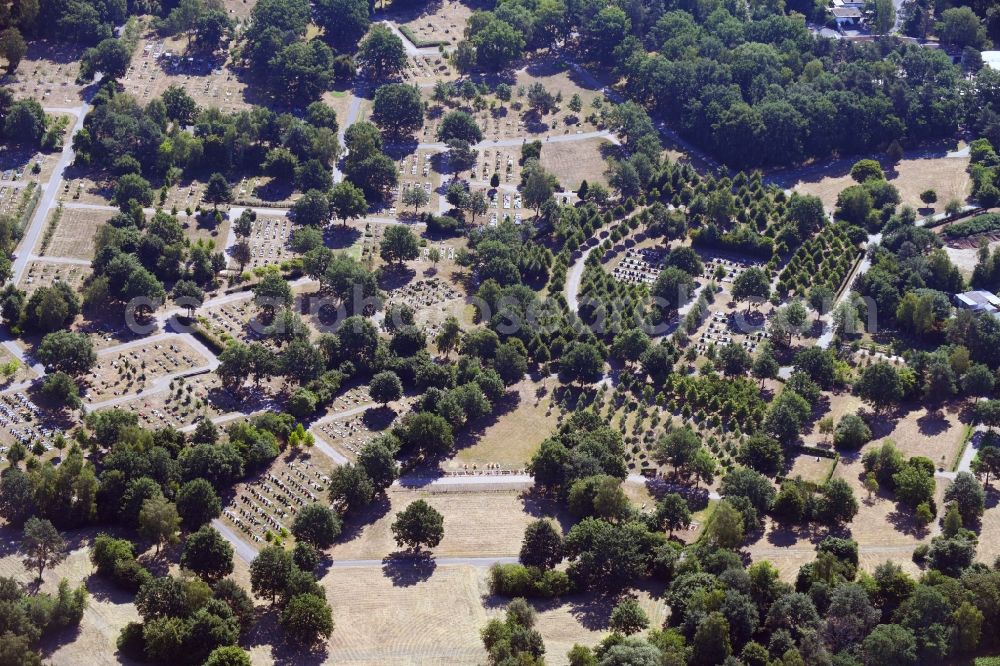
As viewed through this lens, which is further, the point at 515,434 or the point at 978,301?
the point at 978,301

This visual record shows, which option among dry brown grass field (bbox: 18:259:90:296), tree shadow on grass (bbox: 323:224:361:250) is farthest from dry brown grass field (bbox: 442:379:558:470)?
dry brown grass field (bbox: 18:259:90:296)

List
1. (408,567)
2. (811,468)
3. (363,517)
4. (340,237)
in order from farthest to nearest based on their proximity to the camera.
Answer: (340,237), (811,468), (363,517), (408,567)

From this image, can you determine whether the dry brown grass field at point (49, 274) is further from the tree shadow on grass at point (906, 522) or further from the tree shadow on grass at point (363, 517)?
the tree shadow on grass at point (906, 522)

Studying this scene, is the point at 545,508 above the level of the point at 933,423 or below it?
below

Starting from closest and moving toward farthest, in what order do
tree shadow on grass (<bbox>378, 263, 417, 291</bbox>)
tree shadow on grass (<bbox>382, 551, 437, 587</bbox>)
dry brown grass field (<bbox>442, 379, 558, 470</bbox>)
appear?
tree shadow on grass (<bbox>382, 551, 437, 587</bbox>), dry brown grass field (<bbox>442, 379, 558, 470</bbox>), tree shadow on grass (<bbox>378, 263, 417, 291</bbox>)

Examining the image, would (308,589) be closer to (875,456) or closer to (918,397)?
(875,456)

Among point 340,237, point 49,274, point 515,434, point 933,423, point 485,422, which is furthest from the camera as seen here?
point 340,237

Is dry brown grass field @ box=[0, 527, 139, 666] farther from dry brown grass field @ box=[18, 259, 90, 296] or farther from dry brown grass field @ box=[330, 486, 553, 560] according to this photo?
dry brown grass field @ box=[18, 259, 90, 296]

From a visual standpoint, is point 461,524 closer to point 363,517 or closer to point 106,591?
point 363,517

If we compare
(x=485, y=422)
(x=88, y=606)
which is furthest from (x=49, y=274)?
(x=88, y=606)
